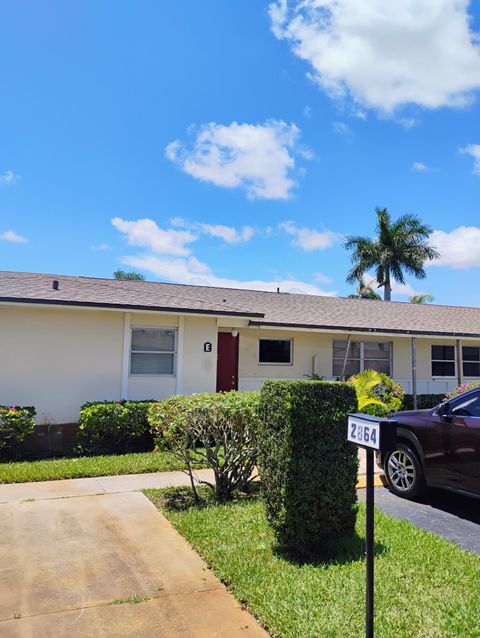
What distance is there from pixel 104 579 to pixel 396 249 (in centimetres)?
3583

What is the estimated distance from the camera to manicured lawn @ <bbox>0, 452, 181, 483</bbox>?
295 inches

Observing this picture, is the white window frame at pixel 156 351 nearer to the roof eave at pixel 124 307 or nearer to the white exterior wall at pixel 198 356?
the white exterior wall at pixel 198 356

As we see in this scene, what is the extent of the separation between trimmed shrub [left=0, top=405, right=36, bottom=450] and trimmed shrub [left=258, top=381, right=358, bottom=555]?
624cm

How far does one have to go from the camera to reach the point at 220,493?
638 centimetres

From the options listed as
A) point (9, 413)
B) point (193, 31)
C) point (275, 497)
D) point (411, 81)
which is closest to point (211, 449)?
point (275, 497)

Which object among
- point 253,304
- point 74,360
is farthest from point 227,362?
point 74,360

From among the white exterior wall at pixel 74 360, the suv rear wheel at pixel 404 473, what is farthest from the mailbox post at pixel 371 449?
the white exterior wall at pixel 74 360

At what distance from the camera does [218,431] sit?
6.03 meters

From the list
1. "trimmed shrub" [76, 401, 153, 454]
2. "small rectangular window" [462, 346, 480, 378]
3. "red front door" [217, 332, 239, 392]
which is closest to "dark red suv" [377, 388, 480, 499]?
"trimmed shrub" [76, 401, 153, 454]

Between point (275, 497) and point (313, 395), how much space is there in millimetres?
1046

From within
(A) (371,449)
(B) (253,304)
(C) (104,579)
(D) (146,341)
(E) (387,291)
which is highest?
(E) (387,291)

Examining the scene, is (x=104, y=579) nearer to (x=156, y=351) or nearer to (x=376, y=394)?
(x=156, y=351)

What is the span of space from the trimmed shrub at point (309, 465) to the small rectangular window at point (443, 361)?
45.3 feet

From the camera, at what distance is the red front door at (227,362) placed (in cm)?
1348
